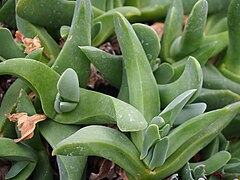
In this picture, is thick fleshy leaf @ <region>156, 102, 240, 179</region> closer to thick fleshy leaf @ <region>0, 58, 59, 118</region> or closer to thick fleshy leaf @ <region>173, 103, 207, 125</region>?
thick fleshy leaf @ <region>173, 103, 207, 125</region>

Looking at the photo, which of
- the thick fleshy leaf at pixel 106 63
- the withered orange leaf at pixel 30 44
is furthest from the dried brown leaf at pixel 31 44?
the thick fleshy leaf at pixel 106 63

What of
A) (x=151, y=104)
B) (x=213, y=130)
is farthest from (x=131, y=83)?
(x=213, y=130)

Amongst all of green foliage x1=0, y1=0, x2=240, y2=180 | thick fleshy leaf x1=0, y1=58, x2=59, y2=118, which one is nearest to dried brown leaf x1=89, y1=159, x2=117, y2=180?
green foliage x1=0, y1=0, x2=240, y2=180

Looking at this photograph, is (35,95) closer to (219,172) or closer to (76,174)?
(76,174)

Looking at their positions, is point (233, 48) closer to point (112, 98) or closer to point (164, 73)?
point (164, 73)

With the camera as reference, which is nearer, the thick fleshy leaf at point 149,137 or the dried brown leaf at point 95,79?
the thick fleshy leaf at point 149,137

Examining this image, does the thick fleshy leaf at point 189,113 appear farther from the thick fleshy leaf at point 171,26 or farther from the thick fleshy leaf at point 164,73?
the thick fleshy leaf at point 171,26
